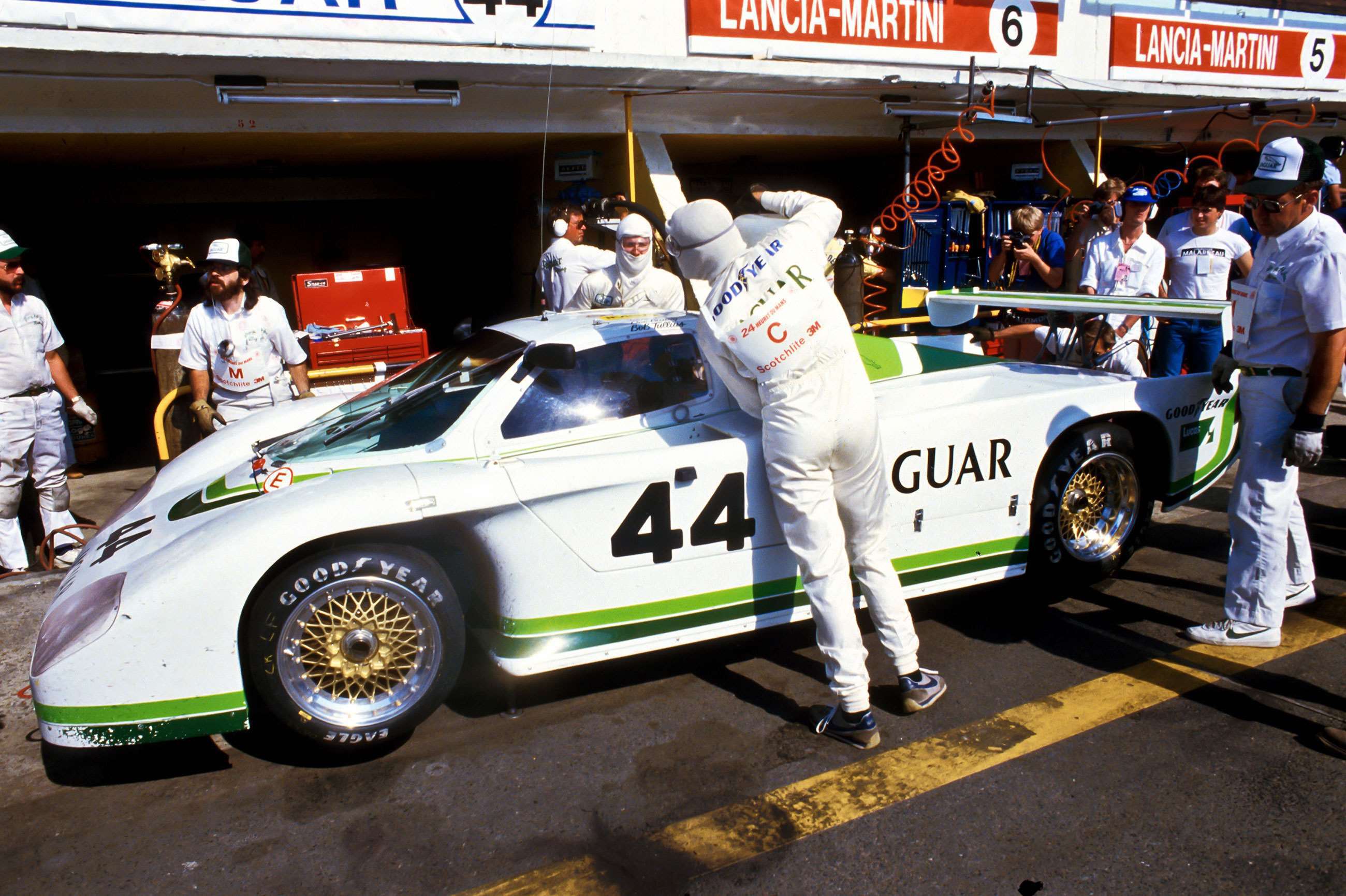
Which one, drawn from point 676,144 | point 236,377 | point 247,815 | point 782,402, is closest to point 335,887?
point 247,815

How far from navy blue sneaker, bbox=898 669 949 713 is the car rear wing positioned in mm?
1758

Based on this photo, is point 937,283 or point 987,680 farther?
point 937,283

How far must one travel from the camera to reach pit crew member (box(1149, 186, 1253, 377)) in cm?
629

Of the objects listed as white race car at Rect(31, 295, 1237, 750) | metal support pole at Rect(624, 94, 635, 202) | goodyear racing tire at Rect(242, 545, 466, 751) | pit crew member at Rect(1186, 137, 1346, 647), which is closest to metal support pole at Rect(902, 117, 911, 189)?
metal support pole at Rect(624, 94, 635, 202)

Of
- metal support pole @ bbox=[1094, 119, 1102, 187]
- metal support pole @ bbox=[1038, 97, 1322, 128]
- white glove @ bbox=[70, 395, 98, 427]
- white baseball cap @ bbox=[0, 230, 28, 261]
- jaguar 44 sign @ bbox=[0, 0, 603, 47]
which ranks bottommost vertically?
white glove @ bbox=[70, 395, 98, 427]

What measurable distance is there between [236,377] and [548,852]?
390 cm

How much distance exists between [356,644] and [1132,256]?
526 cm

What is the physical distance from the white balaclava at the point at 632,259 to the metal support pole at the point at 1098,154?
689cm

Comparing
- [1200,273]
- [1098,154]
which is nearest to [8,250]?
[1200,273]

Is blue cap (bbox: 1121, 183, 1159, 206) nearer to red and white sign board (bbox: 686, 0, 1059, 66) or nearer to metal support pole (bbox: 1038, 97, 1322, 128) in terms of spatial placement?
red and white sign board (bbox: 686, 0, 1059, 66)

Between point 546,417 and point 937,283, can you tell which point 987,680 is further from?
point 937,283

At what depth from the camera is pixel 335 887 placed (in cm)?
270

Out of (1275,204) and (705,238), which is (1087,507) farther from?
(705,238)

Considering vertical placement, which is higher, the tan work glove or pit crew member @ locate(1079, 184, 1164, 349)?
pit crew member @ locate(1079, 184, 1164, 349)
